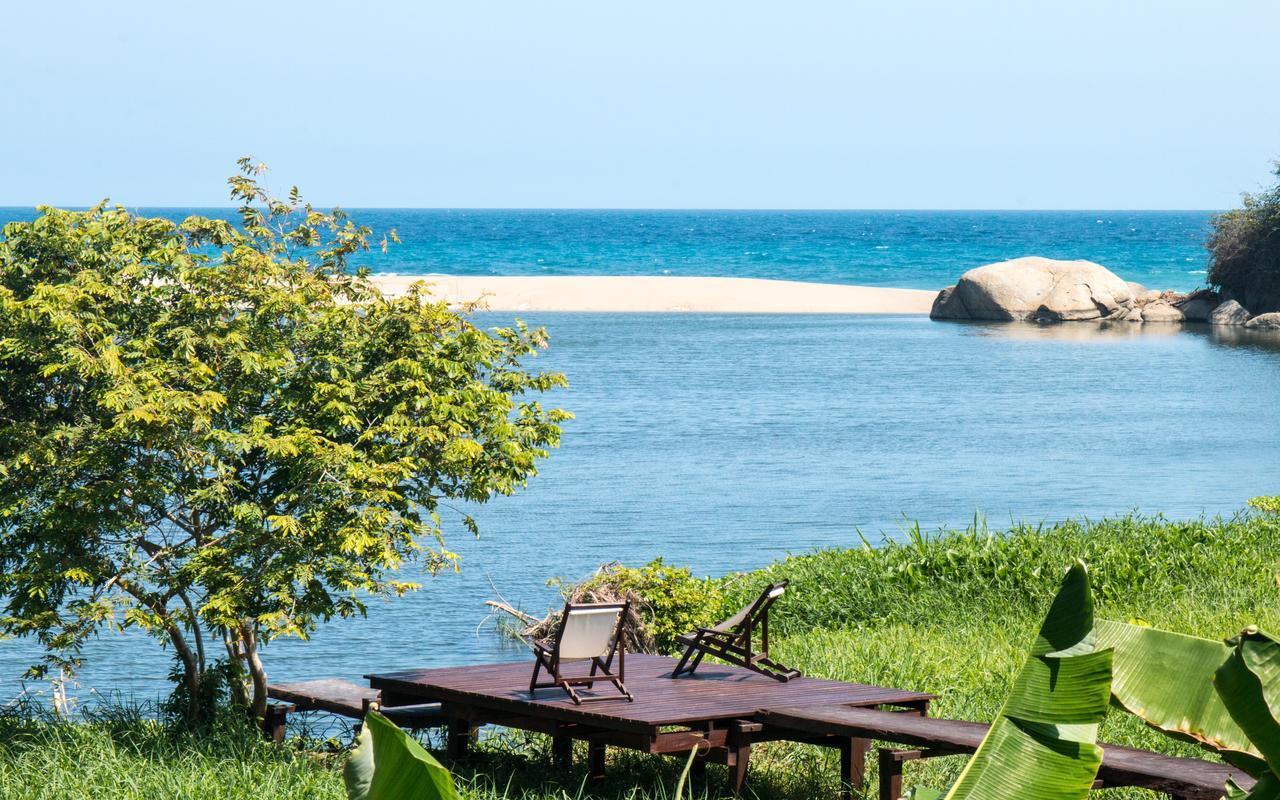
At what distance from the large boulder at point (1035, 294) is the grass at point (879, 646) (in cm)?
3743

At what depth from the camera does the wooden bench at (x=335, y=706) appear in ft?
33.9

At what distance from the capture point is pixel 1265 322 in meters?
49.9

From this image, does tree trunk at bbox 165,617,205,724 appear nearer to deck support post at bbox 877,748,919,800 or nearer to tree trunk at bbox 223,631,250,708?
tree trunk at bbox 223,631,250,708

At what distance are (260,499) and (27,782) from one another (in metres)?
2.38

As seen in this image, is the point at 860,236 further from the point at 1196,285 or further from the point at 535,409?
the point at 535,409

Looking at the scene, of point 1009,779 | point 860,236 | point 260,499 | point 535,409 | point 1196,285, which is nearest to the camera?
point 1009,779

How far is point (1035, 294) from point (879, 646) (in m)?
44.7

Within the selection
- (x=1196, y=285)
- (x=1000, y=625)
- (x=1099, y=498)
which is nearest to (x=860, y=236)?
(x=1196, y=285)

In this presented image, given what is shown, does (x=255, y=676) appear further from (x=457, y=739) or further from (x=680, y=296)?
(x=680, y=296)

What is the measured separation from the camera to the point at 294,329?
34.6ft

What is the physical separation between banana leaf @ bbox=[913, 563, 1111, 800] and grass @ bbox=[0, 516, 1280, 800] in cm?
552

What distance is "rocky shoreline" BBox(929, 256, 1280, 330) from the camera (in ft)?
177

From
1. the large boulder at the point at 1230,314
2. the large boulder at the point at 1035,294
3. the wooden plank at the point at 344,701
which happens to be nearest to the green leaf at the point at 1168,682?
the wooden plank at the point at 344,701

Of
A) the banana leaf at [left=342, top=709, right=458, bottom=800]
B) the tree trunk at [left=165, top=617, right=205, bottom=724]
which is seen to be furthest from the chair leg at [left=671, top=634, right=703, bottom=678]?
the banana leaf at [left=342, top=709, right=458, bottom=800]
